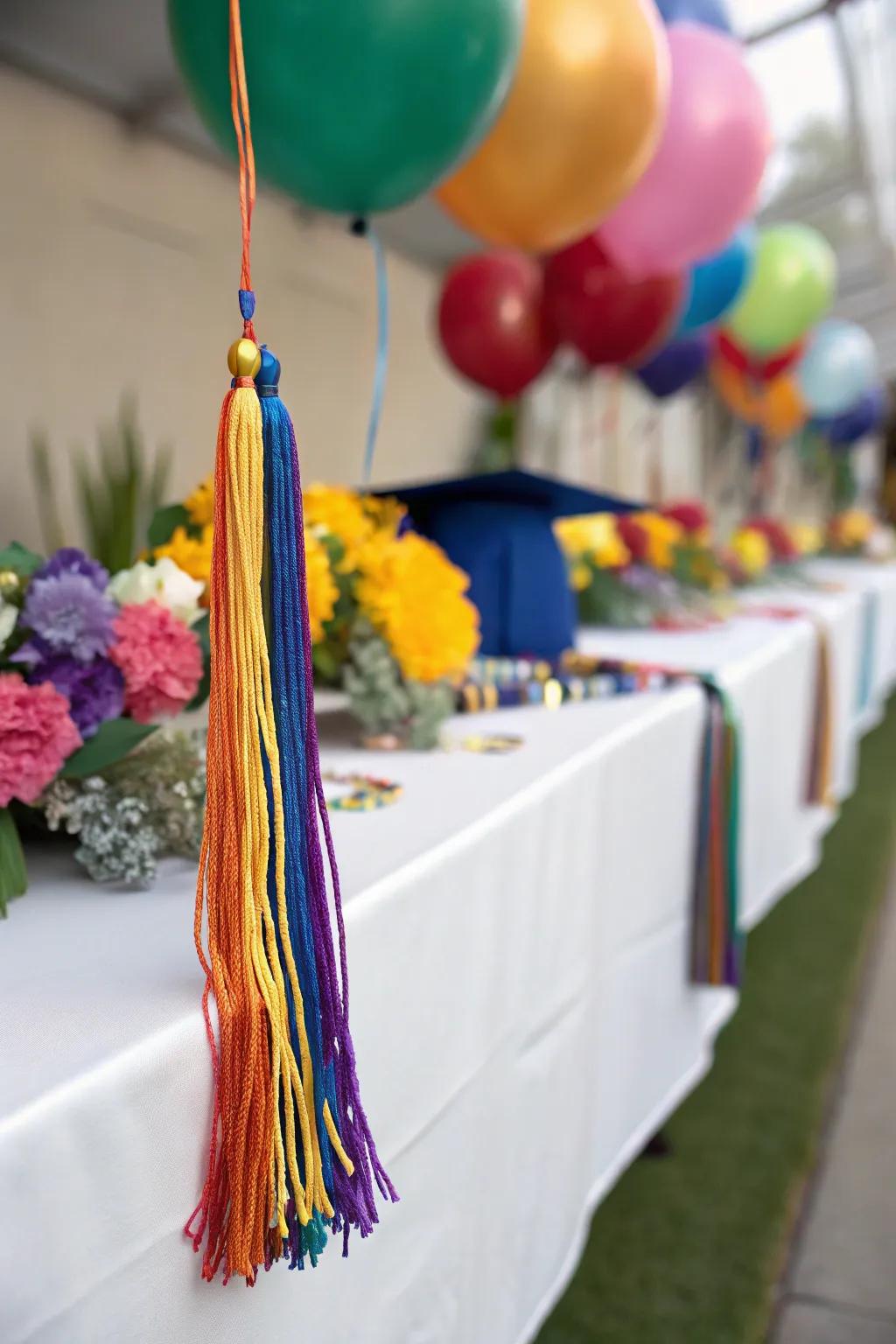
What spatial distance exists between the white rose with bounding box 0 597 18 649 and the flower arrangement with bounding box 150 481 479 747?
389mm

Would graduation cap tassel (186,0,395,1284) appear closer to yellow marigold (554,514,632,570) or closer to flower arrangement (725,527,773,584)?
yellow marigold (554,514,632,570)

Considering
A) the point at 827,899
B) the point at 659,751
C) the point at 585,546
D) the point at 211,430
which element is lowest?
the point at 827,899

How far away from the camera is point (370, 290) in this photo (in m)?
3.90

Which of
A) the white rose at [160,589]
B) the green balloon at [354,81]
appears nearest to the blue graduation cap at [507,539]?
the green balloon at [354,81]

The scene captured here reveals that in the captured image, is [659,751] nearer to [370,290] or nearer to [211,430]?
[211,430]

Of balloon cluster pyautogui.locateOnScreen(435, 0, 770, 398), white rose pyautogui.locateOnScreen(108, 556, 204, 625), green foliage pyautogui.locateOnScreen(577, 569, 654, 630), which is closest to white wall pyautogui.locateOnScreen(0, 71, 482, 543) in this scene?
balloon cluster pyautogui.locateOnScreen(435, 0, 770, 398)

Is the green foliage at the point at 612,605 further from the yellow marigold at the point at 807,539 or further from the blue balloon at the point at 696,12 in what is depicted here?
the yellow marigold at the point at 807,539

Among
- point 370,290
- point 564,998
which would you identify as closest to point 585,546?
point 564,998

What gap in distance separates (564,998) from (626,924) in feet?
0.74

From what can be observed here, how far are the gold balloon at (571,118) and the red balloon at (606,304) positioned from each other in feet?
2.19

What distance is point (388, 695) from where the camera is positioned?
46.1 inches

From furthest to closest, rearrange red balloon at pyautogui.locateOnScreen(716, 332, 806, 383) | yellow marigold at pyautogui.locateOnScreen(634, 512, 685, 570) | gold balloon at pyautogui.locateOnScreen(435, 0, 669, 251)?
red balloon at pyautogui.locateOnScreen(716, 332, 806, 383), yellow marigold at pyautogui.locateOnScreen(634, 512, 685, 570), gold balloon at pyautogui.locateOnScreen(435, 0, 669, 251)

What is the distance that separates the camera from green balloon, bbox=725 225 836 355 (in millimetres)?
3473

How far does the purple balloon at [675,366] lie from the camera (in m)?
3.19
